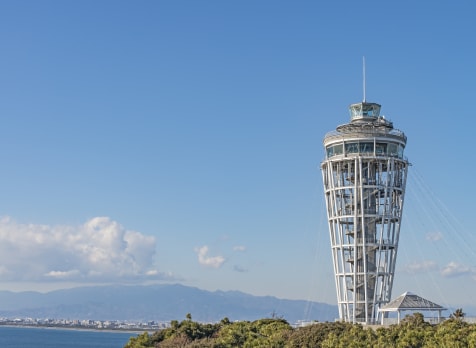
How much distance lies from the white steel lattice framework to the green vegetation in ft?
40.5

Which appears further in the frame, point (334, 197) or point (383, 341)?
point (334, 197)

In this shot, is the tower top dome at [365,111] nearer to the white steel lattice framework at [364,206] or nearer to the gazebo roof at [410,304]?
the white steel lattice framework at [364,206]

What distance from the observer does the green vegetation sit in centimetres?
5547

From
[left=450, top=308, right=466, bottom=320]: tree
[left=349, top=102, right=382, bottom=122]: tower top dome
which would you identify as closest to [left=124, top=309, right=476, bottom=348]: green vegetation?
[left=450, top=308, right=466, bottom=320]: tree

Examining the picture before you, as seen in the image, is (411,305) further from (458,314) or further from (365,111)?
(365,111)

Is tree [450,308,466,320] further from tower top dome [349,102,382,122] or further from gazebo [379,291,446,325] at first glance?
tower top dome [349,102,382,122]

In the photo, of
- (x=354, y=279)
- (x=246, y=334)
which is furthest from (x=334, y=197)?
(x=246, y=334)

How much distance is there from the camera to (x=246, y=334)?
7156 cm

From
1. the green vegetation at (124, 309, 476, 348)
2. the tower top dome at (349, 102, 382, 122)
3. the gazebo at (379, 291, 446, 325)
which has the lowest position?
the green vegetation at (124, 309, 476, 348)

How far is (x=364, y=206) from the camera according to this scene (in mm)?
85688

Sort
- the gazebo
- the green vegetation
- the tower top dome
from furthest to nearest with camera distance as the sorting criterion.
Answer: the tower top dome, the gazebo, the green vegetation

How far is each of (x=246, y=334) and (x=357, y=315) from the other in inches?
764

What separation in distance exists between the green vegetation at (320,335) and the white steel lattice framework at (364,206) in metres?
12.4

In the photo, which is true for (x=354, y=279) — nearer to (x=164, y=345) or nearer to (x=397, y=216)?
(x=397, y=216)
